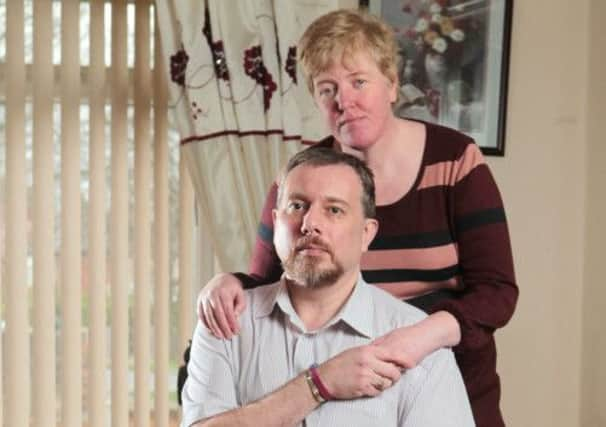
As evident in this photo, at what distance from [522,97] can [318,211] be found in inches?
59.6

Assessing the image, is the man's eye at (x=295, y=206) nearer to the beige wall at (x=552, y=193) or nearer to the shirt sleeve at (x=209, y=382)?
the shirt sleeve at (x=209, y=382)

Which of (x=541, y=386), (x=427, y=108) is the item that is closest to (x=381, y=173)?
(x=427, y=108)

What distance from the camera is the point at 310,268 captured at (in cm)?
159

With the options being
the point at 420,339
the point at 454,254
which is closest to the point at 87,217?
the point at 454,254

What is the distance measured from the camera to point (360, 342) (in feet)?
5.37

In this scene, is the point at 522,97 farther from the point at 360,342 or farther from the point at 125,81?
the point at 360,342

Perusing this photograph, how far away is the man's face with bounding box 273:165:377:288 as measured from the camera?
1.59 metres

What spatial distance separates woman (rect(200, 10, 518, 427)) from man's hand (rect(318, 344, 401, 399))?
0.10 m

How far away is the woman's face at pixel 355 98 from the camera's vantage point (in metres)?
1.71

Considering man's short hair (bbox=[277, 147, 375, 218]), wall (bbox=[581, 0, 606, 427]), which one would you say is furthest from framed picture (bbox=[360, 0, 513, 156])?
man's short hair (bbox=[277, 147, 375, 218])

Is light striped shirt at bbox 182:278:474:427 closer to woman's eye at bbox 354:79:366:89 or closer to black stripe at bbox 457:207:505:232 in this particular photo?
black stripe at bbox 457:207:505:232

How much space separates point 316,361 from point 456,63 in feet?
4.94

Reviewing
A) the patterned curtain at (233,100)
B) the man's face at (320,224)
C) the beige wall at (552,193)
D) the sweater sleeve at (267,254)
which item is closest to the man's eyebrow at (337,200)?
the man's face at (320,224)

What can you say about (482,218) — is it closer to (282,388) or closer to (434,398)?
(434,398)
